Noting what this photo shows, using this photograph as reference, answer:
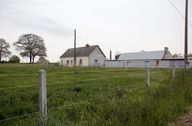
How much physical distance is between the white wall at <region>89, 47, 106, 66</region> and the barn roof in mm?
8357

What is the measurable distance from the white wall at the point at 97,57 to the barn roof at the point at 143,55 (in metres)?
8.36

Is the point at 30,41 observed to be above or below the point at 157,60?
above

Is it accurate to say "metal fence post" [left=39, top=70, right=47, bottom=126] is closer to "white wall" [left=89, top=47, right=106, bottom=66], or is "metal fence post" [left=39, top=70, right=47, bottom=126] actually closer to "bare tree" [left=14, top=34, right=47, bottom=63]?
"white wall" [left=89, top=47, right=106, bottom=66]

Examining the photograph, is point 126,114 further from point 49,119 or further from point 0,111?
point 0,111

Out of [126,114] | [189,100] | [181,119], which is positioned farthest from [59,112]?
[189,100]

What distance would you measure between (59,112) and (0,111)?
1.64m

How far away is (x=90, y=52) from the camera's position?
235ft

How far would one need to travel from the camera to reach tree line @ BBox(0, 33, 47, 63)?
7900 cm

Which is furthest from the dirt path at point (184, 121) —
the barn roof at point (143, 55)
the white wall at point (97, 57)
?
the barn roof at point (143, 55)

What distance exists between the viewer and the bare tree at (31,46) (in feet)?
259

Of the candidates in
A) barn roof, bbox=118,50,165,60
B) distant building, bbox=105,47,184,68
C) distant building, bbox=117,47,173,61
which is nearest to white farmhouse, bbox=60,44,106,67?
distant building, bbox=105,47,184,68

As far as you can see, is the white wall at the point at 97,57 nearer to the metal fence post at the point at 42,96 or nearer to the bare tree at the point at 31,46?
the bare tree at the point at 31,46

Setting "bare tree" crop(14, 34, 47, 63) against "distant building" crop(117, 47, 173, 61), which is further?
"bare tree" crop(14, 34, 47, 63)

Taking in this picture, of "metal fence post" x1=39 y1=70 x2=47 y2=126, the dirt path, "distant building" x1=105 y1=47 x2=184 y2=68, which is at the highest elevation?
"distant building" x1=105 y1=47 x2=184 y2=68
